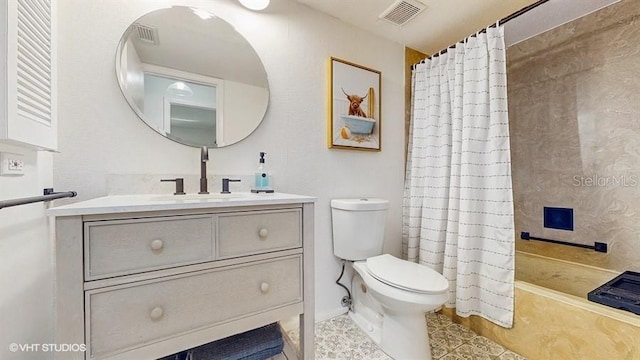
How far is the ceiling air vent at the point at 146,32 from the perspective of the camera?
1.21 metres

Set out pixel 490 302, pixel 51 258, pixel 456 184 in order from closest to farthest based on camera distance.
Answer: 1. pixel 51 258
2. pixel 490 302
3. pixel 456 184

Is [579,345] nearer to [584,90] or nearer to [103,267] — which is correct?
[584,90]

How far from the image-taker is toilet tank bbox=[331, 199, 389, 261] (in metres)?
1.64

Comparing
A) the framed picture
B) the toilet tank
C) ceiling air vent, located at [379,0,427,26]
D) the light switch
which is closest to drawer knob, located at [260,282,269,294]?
the toilet tank

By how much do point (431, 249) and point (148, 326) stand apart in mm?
1657

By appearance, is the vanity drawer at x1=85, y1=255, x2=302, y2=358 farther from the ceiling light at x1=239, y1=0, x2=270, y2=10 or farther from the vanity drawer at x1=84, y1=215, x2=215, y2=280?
the ceiling light at x1=239, y1=0, x2=270, y2=10

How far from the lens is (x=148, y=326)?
82 centimetres

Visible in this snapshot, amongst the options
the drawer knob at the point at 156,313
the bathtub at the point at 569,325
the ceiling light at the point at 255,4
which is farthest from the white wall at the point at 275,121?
the bathtub at the point at 569,325

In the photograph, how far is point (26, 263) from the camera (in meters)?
0.87

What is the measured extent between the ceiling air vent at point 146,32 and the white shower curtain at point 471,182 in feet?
5.83

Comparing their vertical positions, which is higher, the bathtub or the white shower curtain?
the white shower curtain

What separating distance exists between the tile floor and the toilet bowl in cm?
9

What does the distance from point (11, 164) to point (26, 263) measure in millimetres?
351

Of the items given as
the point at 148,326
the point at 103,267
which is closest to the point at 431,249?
the point at 148,326
